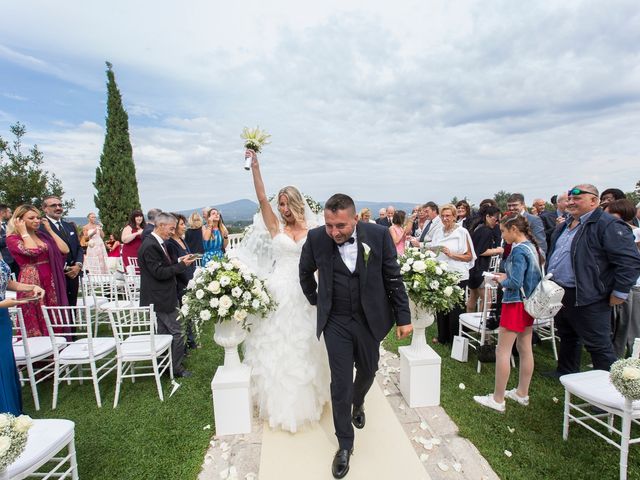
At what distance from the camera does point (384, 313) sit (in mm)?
2916

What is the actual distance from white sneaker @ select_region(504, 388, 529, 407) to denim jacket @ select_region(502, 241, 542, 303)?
3.99 ft

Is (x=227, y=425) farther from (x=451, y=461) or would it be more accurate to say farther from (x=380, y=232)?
(x=380, y=232)

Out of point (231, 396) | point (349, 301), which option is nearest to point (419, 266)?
point (349, 301)

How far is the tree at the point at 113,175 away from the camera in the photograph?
16.6m

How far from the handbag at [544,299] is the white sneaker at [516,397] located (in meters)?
1.12

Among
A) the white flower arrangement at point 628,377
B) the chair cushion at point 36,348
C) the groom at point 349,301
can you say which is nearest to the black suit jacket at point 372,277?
the groom at point 349,301

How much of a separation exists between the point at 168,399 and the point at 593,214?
5.27 meters

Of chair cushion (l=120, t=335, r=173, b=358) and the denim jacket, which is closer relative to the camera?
the denim jacket

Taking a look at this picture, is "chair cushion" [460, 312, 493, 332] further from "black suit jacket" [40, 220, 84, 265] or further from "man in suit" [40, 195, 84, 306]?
"black suit jacket" [40, 220, 84, 265]

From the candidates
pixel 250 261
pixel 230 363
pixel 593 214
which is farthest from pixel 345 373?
pixel 593 214

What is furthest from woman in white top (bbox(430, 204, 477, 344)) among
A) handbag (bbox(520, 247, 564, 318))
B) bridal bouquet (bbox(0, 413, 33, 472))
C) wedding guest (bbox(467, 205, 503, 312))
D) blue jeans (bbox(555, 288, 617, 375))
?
bridal bouquet (bbox(0, 413, 33, 472))

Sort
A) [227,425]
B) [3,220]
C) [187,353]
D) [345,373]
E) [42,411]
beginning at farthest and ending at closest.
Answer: [3,220], [187,353], [42,411], [227,425], [345,373]

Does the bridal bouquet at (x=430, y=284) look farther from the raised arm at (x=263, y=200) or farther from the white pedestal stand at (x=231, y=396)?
→ the white pedestal stand at (x=231, y=396)

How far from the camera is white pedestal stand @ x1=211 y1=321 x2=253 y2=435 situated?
344cm
